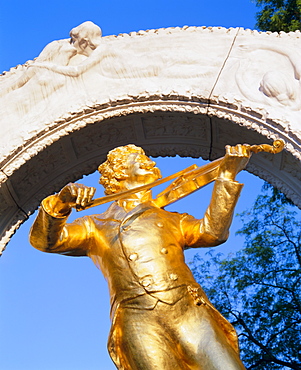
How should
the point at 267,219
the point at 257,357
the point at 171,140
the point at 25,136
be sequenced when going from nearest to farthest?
the point at 25,136 → the point at 171,140 → the point at 257,357 → the point at 267,219

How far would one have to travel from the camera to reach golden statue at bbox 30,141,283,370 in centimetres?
409

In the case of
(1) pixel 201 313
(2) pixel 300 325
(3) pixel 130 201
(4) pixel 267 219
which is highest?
(4) pixel 267 219

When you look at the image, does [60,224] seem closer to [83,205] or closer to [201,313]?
[83,205]

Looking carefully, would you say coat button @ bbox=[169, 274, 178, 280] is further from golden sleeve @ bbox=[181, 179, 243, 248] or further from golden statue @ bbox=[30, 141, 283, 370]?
golden sleeve @ bbox=[181, 179, 243, 248]

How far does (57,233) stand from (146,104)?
155cm

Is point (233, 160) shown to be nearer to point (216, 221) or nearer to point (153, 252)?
point (216, 221)

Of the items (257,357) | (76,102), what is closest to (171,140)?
(76,102)

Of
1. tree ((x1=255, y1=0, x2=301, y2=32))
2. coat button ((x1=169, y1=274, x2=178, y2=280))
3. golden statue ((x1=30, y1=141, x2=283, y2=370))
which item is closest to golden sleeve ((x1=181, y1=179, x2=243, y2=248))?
golden statue ((x1=30, y1=141, x2=283, y2=370))

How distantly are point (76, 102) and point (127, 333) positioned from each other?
6.84 feet

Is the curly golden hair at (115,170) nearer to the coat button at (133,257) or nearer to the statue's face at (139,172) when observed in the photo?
the statue's face at (139,172)

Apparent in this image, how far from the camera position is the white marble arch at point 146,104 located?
542 centimetres

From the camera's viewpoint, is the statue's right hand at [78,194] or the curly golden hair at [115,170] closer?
the statue's right hand at [78,194]

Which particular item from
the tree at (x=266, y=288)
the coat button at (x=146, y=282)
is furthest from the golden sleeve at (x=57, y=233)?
the tree at (x=266, y=288)

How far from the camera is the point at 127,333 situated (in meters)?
4.17
